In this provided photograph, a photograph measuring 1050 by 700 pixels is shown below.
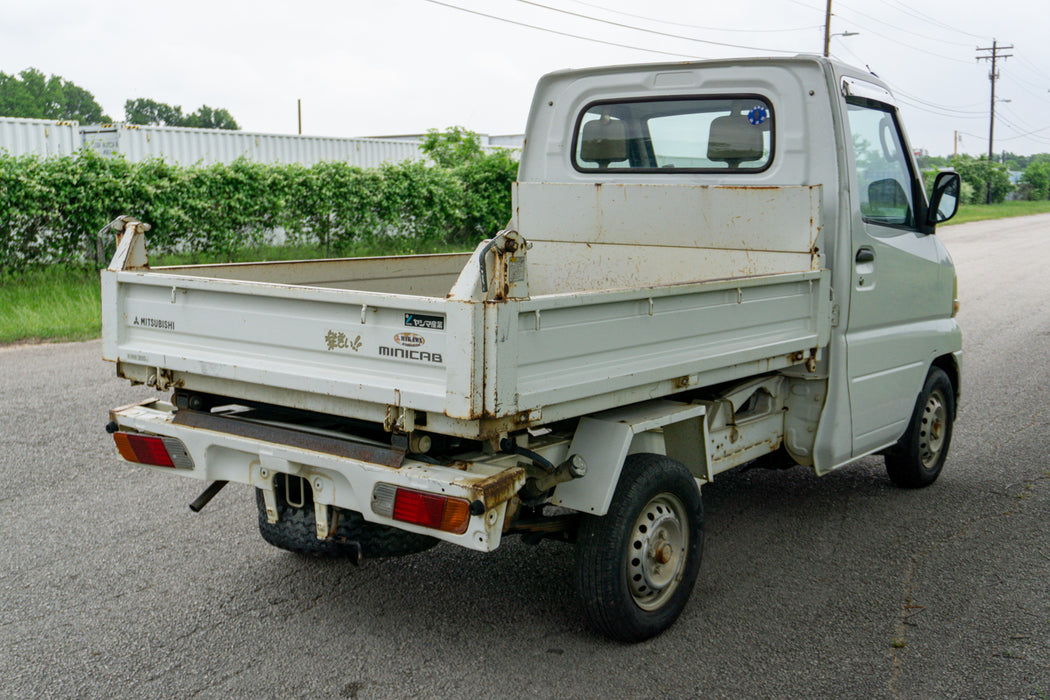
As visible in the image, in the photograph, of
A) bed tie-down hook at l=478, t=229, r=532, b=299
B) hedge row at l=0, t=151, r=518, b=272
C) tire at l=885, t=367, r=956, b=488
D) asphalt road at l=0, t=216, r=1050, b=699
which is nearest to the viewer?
bed tie-down hook at l=478, t=229, r=532, b=299

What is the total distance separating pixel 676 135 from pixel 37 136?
544 inches

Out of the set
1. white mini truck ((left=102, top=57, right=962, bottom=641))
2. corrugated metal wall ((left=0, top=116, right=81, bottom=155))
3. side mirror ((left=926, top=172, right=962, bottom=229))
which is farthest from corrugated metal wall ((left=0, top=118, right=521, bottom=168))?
side mirror ((left=926, top=172, right=962, bottom=229))

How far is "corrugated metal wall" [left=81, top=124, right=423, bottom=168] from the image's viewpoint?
17281 millimetres

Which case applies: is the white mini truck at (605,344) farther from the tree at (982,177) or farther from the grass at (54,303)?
the tree at (982,177)

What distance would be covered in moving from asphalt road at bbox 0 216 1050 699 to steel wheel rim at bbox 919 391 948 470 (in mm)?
202

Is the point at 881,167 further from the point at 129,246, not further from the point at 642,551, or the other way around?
the point at 129,246

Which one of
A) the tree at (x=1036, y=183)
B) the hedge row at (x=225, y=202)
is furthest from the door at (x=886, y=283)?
the tree at (x=1036, y=183)

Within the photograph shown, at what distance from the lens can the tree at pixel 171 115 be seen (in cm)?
7400

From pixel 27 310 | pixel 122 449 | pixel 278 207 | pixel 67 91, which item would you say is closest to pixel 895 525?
pixel 122 449

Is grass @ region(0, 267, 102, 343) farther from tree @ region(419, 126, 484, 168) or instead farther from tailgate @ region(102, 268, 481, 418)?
tree @ region(419, 126, 484, 168)

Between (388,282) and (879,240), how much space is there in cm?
261

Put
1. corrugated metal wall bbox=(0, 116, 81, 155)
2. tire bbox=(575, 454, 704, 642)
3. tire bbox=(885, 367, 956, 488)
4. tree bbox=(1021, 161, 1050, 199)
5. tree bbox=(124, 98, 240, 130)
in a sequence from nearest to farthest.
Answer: tire bbox=(575, 454, 704, 642) < tire bbox=(885, 367, 956, 488) < corrugated metal wall bbox=(0, 116, 81, 155) < tree bbox=(1021, 161, 1050, 199) < tree bbox=(124, 98, 240, 130)

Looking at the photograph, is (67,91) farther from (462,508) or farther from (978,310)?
(462,508)

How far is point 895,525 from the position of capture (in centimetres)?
534
